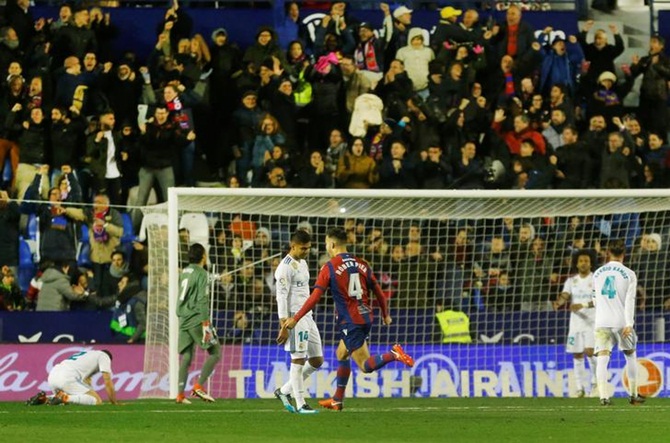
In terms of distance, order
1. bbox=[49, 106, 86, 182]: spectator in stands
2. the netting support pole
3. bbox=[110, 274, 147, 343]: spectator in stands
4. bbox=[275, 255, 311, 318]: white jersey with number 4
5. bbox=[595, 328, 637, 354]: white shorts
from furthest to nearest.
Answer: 1. bbox=[49, 106, 86, 182]: spectator in stands
2. bbox=[110, 274, 147, 343]: spectator in stands
3. the netting support pole
4. bbox=[595, 328, 637, 354]: white shorts
5. bbox=[275, 255, 311, 318]: white jersey with number 4

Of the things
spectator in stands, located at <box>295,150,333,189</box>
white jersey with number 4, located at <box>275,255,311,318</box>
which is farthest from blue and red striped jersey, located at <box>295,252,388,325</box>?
spectator in stands, located at <box>295,150,333,189</box>

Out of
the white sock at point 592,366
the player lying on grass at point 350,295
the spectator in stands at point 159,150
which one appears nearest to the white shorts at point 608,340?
the white sock at point 592,366

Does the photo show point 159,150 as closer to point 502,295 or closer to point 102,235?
point 102,235

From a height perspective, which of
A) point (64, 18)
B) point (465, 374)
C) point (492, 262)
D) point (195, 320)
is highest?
point (64, 18)

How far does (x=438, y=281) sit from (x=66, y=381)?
5.92 meters

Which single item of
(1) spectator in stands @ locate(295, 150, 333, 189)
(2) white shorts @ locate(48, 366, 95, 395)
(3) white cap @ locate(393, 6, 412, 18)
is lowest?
(2) white shorts @ locate(48, 366, 95, 395)

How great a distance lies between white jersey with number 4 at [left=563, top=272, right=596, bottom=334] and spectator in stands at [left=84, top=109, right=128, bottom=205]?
7.01 metres

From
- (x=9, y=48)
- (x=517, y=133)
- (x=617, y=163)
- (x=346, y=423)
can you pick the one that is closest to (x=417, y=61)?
(x=517, y=133)

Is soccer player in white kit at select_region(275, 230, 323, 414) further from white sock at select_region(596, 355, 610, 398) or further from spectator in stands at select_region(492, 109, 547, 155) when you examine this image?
spectator in stands at select_region(492, 109, 547, 155)

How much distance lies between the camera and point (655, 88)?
25219 mm

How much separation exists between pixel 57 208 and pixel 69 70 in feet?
8.80

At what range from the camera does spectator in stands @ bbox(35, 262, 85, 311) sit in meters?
21.0

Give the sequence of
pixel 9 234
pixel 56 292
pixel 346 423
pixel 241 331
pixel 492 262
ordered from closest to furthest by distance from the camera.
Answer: pixel 346 423 → pixel 241 331 → pixel 56 292 → pixel 492 262 → pixel 9 234

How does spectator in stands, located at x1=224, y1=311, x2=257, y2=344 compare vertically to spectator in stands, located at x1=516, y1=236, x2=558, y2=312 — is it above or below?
below
